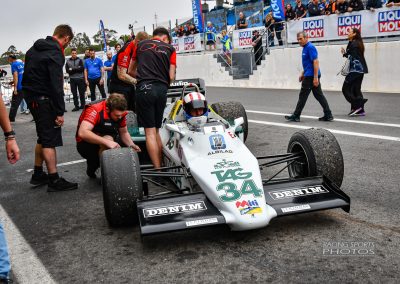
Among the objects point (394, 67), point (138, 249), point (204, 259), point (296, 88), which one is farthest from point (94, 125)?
point (296, 88)

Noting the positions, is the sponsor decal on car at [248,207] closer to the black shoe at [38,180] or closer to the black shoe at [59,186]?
the black shoe at [59,186]

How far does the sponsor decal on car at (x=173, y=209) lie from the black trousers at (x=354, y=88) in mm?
6571

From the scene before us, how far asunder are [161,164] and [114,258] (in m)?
2.16

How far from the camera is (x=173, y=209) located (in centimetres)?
374

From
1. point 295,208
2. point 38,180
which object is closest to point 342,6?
point 38,180

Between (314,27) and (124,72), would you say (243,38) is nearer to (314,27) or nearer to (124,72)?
(314,27)

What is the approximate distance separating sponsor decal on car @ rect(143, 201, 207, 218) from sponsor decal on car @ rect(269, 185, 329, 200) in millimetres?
611

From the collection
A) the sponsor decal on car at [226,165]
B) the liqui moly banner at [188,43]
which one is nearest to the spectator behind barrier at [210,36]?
the liqui moly banner at [188,43]

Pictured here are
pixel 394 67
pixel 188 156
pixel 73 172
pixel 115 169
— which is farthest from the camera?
pixel 394 67

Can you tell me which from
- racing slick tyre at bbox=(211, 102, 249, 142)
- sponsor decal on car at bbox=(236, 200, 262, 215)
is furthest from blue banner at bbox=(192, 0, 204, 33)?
sponsor decal on car at bbox=(236, 200, 262, 215)

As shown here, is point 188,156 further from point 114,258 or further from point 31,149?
point 31,149

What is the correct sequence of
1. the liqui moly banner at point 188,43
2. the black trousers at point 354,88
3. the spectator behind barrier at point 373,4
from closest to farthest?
the black trousers at point 354,88
the spectator behind barrier at point 373,4
the liqui moly banner at point 188,43

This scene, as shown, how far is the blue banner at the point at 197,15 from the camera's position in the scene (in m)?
24.6

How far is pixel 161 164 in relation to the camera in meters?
5.64
